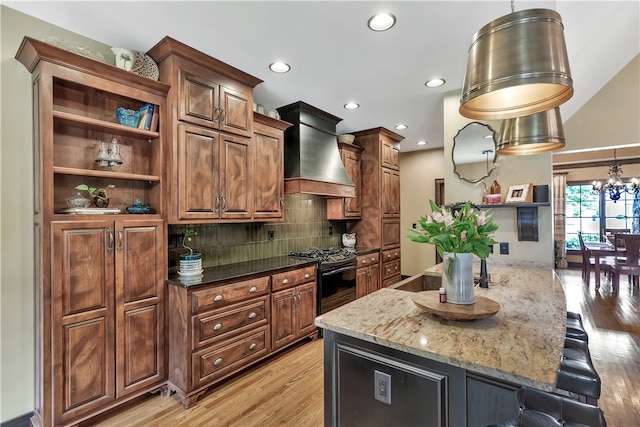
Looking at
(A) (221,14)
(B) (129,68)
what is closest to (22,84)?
(B) (129,68)

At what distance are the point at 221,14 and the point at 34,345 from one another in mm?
2492

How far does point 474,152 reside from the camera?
118 inches

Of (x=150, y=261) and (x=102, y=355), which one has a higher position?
(x=150, y=261)

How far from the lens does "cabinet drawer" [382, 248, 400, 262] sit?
14.9ft

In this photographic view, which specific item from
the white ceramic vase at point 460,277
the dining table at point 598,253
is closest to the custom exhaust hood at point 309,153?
the white ceramic vase at point 460,277

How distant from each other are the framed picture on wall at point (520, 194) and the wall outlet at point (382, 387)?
233cm

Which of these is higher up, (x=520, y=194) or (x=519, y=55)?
(x=519, y=55)

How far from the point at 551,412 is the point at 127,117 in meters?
3.01

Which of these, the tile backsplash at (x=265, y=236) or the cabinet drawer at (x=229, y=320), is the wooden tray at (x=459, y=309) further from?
the tile backsplash at (x=265, y=236)

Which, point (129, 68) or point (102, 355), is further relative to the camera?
point (129, 68)

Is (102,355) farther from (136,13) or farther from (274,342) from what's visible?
(136,13)

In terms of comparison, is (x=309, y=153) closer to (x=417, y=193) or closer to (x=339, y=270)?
(x=339, y=270)

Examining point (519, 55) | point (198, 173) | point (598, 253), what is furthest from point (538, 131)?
point (598, 253)

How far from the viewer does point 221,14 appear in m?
1.89
